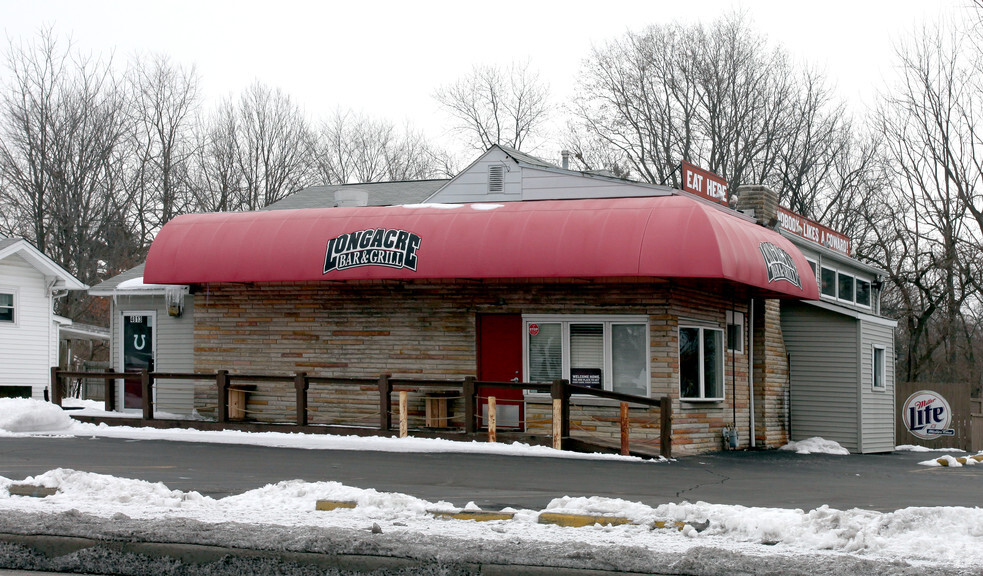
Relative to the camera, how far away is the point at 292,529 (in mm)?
8781

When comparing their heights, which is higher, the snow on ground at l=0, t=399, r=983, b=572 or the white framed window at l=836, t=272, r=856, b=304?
the white framed window at l=836, t=272, r=856, b=304

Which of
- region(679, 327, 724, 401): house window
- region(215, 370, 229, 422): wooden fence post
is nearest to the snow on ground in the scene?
region(215, 370, 229, 422): wooden fence post

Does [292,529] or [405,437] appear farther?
[405,437]

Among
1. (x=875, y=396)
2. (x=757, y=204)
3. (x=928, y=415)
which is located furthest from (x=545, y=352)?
(x=928, y=415)

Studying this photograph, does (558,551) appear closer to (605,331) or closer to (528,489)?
(528,489)

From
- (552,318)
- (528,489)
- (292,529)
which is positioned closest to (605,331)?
(552,318)

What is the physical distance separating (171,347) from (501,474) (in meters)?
11.6

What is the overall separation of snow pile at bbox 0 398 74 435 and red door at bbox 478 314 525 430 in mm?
7247

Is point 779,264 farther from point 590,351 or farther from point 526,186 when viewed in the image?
point 526,186

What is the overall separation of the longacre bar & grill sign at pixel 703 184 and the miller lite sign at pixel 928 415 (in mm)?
9432

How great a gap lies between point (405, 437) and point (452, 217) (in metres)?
3.92

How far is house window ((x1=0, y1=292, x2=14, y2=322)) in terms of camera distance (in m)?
30.9

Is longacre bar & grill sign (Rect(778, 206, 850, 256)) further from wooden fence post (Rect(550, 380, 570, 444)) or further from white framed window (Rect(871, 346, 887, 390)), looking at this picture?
wooden fence post (Rect(550, 380, 570, 444))

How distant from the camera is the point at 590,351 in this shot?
19.1 m
